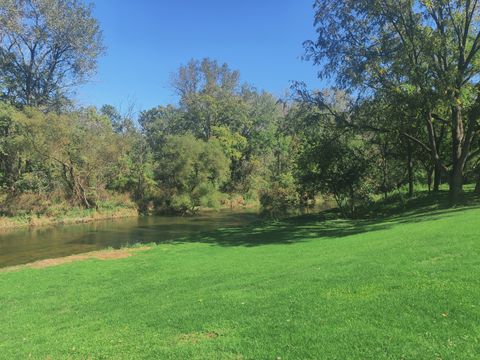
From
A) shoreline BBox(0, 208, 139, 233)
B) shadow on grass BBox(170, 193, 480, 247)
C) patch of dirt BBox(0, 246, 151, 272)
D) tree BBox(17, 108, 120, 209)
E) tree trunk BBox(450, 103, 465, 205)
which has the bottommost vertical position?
patch of dirt BBox(0, 246, 151, 272)

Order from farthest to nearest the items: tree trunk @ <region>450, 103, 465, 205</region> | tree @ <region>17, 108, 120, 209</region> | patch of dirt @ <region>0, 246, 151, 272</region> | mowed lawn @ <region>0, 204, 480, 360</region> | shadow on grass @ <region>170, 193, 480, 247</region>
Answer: tree @ <region>17, 108, 120, 209</region>
tree trunk @ <region>450, 103, 465, 205</region>
shadow on grass @ <region>170, 193, 480, 247</region>
patch of dirt @ <region>0, 246, 151, 272</region>
mowed lawn @ <region>0, 204, 480, 360</region>

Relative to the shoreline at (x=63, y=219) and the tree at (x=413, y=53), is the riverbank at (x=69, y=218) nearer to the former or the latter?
the shoreline at (x=63, y=219)

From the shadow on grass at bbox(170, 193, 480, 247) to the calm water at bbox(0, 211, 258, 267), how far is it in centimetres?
570

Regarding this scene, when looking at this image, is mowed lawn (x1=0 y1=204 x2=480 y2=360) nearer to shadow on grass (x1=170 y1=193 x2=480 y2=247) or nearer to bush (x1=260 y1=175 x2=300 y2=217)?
shadow on grass (x1=170 y1=193 x2=480 y2=247)

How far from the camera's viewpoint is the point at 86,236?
3105 cm

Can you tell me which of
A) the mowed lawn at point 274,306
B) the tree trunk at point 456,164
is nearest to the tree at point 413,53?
the tree trunk at point 456,164

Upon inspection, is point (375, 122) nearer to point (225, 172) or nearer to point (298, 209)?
point (298, 209)

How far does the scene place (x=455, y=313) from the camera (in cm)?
621

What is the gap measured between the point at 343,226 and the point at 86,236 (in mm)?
18860

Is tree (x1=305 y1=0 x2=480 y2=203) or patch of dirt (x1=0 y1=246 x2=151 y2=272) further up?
tree (x1=305 y1=0 x2=480 y2=203)

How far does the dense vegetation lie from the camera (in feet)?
74.0

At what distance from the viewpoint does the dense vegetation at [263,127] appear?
74.0ft

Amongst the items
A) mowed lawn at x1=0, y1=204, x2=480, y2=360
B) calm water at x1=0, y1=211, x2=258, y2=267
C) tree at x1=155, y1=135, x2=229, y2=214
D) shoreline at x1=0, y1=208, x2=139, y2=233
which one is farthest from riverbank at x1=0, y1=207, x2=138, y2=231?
mowed lawn at x1=0, y1=204, x2=480, y2=360

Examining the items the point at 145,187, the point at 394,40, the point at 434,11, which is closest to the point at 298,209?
the point at 394,40
